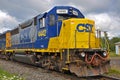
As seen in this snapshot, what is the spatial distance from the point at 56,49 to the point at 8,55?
568 inches

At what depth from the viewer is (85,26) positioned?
519 inches

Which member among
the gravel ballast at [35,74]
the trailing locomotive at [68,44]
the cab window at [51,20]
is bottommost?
the gravel ballast at [35,74]

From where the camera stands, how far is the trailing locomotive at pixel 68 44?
1205 centimetres

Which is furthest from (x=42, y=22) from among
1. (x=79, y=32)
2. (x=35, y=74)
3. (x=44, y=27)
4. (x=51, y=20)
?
(x=35, y=74)

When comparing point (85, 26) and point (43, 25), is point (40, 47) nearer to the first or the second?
point (43, 25)

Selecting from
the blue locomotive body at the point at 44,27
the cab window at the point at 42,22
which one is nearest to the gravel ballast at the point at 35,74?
the blue locomotive body at the point at 44,27

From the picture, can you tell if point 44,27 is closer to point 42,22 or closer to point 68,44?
point 42,22

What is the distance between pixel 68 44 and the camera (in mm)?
12484

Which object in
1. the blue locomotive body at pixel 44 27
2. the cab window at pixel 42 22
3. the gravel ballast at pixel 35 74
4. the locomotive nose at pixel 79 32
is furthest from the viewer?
the cab window at pixel 42 22

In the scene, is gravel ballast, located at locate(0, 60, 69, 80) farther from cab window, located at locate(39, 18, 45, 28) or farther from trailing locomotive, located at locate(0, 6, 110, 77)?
cab window, located at locate(39, 18, 45, 28)

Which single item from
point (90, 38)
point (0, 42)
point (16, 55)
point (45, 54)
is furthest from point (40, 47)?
point (0, 42)

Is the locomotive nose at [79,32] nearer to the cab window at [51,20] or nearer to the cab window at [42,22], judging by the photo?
the cab window at [51,20]

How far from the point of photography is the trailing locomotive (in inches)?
475

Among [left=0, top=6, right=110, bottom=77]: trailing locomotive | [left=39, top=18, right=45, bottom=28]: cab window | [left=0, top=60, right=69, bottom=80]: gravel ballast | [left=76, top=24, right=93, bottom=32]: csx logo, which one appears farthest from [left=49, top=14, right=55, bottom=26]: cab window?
[left=0, top=60, right=69, bottom=80]: gravel ballast
